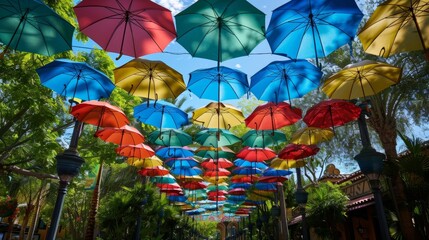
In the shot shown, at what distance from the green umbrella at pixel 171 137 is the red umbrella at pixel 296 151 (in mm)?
3973

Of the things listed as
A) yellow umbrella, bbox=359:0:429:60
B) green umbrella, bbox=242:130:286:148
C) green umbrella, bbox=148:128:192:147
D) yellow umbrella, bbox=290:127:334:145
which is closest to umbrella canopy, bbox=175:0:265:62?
yellow umbrella, bbox=359:0:429:60

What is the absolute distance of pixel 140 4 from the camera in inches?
230

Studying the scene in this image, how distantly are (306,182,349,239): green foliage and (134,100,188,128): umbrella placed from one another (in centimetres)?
655

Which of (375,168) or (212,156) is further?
(212,156)

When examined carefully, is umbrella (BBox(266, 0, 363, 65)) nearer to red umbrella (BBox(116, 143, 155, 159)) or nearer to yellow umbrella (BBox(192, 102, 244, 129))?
yellow umbrella (BBox(192, 102, 244, 129))

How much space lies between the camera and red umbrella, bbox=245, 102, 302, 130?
9391 mm

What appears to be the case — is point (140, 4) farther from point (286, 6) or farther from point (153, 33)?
point (286, 6)

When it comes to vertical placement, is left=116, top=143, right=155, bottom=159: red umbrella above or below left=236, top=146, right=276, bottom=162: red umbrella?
below

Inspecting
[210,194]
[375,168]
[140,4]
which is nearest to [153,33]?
[140,4]

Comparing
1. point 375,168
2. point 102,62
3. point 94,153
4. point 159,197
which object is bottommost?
point 375,168

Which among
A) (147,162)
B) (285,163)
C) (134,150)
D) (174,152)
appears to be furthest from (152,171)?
(285,163)

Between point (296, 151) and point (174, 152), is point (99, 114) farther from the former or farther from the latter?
point (296, 151)

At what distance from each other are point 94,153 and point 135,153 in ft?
8.53

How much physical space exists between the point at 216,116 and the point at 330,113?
3990mm
